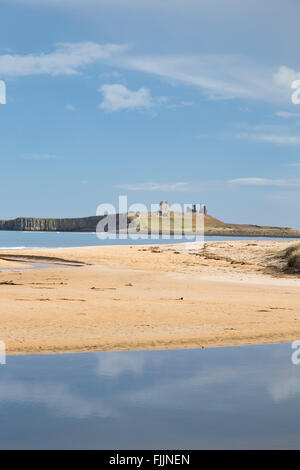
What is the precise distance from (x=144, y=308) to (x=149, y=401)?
7490 millimetres

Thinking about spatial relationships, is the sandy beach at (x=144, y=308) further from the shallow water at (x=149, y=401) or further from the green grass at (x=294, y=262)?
the shallow water at (x=149, y=401)

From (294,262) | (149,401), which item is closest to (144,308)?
(149,401)

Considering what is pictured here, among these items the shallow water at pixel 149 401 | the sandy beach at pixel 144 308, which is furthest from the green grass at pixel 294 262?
the shallow water at pixel 149 401

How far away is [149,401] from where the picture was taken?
24.8ft

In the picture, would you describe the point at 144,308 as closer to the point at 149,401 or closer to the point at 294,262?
the point at 149,401

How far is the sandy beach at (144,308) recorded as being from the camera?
11367 mm

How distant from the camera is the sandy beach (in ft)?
37.3

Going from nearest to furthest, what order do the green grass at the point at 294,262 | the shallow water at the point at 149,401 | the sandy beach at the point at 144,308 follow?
the shallow water at the point at 149,401, the sandy beach at the point at 144,308, the green grass at the point at 294,262

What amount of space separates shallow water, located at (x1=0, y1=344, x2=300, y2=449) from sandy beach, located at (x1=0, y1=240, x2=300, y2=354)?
3.78 feet

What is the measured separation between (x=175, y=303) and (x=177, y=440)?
392 inches

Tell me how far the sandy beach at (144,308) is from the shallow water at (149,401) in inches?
45.4
